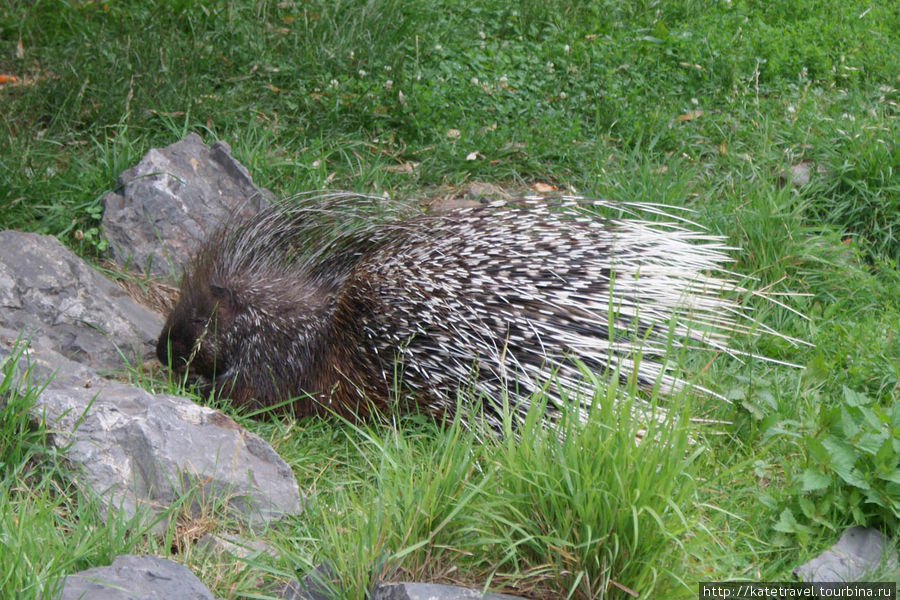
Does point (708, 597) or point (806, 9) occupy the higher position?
point (806, 9)

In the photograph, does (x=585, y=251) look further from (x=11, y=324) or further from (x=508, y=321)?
(x=11, y=324)

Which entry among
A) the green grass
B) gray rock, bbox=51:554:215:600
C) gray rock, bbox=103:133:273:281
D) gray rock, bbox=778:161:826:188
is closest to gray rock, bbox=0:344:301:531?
the green grass

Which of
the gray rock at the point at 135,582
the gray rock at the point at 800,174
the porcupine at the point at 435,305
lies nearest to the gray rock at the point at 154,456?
the gray rock at the point at 135,582

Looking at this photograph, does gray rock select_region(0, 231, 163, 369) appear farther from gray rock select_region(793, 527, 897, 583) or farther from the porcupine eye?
gray rock select_region(793, 527, 897, 583)

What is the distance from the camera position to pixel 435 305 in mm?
3078

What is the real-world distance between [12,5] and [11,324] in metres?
3.05

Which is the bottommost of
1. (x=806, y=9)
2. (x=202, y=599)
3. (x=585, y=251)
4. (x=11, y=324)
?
(x=11, y=324)

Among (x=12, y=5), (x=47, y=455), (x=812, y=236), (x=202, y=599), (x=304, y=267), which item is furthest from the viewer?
(x=12, y=5)

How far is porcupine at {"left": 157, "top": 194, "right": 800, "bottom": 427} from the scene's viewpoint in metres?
2.96

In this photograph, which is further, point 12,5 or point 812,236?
point 12,5

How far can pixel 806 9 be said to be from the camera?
18.3 ft

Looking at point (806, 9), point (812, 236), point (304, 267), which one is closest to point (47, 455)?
point (304, 267)

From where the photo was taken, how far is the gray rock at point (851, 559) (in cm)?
229

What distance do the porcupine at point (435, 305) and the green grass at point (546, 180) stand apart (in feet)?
0.65
